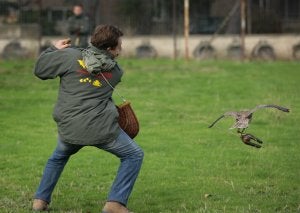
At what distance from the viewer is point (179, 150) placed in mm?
11102

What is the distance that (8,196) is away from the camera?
821cm

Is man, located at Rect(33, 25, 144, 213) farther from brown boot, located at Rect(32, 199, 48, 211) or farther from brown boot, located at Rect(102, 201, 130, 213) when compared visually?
brown boot, located at Rect(32, 199, 48, 211)

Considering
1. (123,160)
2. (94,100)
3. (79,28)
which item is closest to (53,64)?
(94,100)

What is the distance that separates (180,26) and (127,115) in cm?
2031

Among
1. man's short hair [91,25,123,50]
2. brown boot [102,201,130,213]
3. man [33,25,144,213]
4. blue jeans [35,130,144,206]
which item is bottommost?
brown boot [102,201,130,213]

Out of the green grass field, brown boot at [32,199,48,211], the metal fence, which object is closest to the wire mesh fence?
the metal fence

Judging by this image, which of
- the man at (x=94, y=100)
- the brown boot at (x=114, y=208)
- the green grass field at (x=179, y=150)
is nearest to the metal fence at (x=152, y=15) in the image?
the green grass field at (x=179, y=150)

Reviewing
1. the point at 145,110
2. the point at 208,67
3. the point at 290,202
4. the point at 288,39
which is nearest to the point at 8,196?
the point at 290,202

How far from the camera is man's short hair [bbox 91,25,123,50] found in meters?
6.86

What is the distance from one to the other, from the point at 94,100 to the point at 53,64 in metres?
0.49

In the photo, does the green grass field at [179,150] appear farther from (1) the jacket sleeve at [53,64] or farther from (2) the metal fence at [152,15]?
(2) the metal fence at [152,15]

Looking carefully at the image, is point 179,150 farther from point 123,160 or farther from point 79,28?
point 79,28

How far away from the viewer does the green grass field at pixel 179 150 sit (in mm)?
8102

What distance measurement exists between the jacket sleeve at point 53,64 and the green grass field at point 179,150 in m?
1.38
